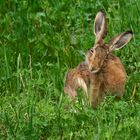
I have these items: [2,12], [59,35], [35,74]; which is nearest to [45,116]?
[35,74]

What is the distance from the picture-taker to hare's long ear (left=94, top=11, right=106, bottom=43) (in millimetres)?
8016

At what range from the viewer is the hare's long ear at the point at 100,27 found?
802 cm

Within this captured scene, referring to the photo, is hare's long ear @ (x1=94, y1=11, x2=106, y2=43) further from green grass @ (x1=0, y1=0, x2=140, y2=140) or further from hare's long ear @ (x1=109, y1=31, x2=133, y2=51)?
green grass @ (x1=0, y1=0, x2=140, y2=140)

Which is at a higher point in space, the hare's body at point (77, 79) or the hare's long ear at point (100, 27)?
the hare's long ear at point (100, 27)

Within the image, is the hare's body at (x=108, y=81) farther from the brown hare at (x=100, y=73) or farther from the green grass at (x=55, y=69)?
the green grass at (x=55, y=69)

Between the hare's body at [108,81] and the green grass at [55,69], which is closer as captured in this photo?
the green grass at [55,69]

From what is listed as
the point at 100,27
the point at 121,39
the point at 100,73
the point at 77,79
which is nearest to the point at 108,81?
the point at 100,73

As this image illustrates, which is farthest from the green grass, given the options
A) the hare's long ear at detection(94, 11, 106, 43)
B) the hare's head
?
the hare's long ear at detection(94, 11, 106, 43)

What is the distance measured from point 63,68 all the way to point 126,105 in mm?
1306

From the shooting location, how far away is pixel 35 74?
8305mm

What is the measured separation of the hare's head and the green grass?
1.20ft

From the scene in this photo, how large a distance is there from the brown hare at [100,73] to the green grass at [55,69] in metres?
0.14

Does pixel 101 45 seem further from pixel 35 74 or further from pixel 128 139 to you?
pixel 128 139

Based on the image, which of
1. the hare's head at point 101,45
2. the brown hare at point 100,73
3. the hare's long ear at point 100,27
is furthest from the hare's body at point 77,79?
the hare's long ear at point 100,27
